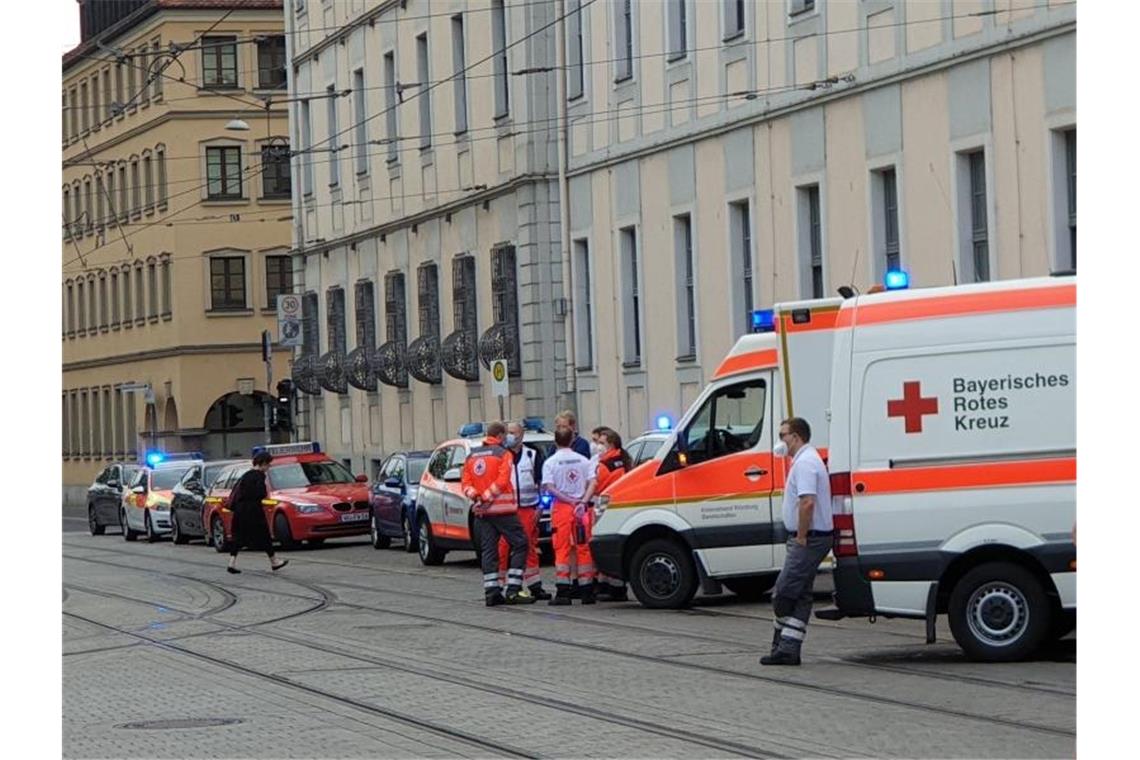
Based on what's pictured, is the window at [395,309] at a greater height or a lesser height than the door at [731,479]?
greater

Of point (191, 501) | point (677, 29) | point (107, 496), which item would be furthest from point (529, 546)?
point (107, 496)

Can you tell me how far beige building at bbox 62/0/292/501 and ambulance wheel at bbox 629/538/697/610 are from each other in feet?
185

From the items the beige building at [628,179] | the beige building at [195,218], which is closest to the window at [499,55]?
the beige building at [628,179]

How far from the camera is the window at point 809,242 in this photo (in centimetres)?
3484

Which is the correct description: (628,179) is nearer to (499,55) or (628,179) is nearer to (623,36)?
(623,36)

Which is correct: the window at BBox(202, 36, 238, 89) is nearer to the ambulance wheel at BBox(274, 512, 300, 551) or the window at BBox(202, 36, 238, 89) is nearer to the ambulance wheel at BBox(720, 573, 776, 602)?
the ambulance wheel at BBox(274, 512, 300, 551)

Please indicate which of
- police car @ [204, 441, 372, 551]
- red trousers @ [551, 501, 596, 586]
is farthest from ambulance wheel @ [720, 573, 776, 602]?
police car @ [204, 441, 372, 551]

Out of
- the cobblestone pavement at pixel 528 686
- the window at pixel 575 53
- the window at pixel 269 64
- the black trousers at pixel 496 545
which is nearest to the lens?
the cobblestone pavement at pixel 528 686

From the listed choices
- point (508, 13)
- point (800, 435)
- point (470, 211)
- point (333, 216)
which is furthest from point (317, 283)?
point (800, 435)

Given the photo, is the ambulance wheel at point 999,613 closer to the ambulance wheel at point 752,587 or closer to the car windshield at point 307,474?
the ambulance wheel at point 752,587

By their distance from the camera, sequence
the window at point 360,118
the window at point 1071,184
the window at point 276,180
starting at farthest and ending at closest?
the window at point 276,180 → the window at point 360,118 → the window at point 1071,184

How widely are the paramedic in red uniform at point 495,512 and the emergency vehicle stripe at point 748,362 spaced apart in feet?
8.81

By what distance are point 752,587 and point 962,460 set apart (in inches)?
305
